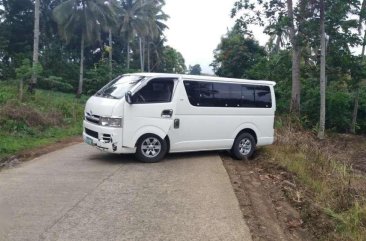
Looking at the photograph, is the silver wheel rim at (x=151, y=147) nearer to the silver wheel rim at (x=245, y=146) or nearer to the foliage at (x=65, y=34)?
the silver wheel rim at (x=245, y=146)

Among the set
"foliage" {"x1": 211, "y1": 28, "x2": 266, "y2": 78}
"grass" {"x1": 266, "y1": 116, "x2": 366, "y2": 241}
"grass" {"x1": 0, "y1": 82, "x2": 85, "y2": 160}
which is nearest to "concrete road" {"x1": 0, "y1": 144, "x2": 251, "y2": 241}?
"grass" {"x1": 266, "y1": 116, "x2": 366, "y2": 241}

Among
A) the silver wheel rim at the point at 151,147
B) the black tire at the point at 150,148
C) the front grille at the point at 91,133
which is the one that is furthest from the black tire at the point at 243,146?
the front grille at the point at 91,133

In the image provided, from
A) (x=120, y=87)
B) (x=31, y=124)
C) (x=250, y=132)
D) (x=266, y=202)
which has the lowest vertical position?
(x=266, y=202)

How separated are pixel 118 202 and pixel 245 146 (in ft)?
17.8

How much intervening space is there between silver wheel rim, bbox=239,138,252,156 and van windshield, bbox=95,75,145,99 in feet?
10.9

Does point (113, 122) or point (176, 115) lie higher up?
point (176, 115)

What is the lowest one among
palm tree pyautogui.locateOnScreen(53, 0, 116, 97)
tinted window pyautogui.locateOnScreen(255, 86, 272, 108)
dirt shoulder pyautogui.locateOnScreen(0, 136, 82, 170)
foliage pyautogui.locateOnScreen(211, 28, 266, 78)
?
dirt shoulder pyautogui.locateOnScreen(0, 136, 82, 170)

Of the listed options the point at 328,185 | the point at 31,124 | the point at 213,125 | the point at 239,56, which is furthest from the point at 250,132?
the point at 239,56

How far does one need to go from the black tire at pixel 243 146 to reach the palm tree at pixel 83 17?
31807 mm

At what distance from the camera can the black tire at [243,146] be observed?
445 inches

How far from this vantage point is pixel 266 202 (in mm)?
7363

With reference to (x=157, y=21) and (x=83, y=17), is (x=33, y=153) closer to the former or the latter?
(x=83, y=17)

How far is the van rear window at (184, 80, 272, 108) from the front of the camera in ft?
34.0

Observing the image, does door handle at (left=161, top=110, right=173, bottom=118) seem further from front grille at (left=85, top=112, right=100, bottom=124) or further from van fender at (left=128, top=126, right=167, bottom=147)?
front grille at (left=85, top=112, right=100, bottom=124)
